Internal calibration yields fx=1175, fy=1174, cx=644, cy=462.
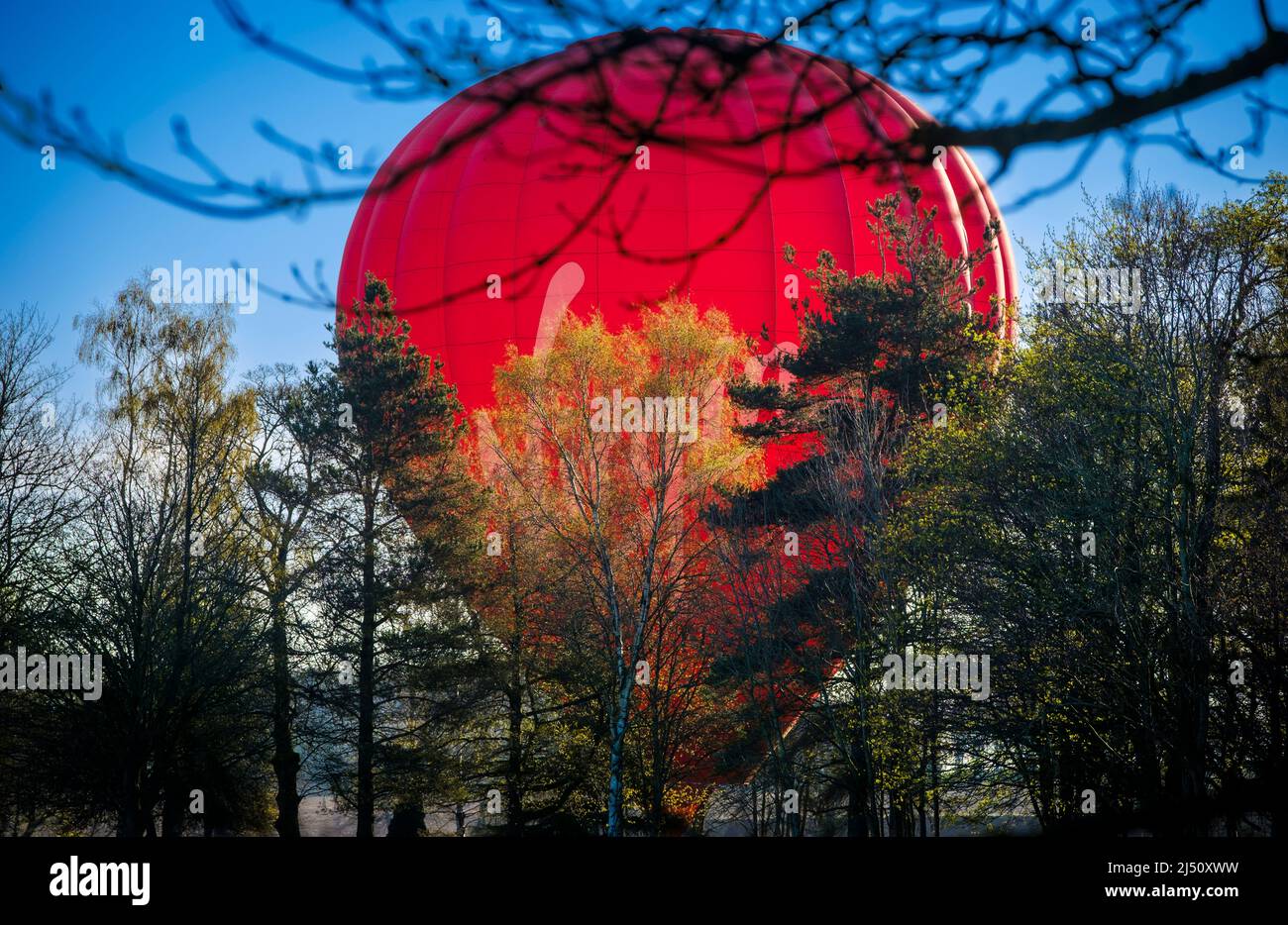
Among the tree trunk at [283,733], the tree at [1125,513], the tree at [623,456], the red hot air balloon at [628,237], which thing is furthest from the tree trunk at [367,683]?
the tree at [1125,513]

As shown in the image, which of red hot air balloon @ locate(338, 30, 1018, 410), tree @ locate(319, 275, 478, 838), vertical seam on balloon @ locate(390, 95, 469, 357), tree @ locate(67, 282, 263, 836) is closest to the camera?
tree @ locate(67, 282, 263, 836)

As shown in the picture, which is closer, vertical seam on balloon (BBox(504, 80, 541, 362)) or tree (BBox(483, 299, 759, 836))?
tree (BBox(483, 299, 759, 836))

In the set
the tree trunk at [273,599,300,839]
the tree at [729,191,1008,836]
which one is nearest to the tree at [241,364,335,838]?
the tree trunk at [273,599,300,839]

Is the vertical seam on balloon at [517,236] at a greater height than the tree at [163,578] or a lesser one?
greater

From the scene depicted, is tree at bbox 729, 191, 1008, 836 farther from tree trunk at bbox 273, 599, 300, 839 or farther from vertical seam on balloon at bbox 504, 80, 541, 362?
tree trunk at bbox 273, 599, 300, 839

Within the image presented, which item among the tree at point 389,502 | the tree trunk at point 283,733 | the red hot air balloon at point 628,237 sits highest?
the red hot air balloon at point 628,237

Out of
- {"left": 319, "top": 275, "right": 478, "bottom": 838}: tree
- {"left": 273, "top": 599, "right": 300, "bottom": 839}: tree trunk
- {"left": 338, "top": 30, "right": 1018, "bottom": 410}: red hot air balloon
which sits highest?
{"left": 338, "top": 30, "right": 1018, "bottom": 410}: red hot air balloon

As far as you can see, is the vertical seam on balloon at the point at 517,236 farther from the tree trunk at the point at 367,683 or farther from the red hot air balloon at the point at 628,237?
the tree trunk at the point at 367,683

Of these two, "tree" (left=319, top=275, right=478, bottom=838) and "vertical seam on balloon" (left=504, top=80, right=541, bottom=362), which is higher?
"vertical seam on balloon" (left=504, top=80, right=541, bottom=362)

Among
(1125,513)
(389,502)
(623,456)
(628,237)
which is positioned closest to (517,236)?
(628,237)

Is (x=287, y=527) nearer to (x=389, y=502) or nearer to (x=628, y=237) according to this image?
(x=389, y=502)

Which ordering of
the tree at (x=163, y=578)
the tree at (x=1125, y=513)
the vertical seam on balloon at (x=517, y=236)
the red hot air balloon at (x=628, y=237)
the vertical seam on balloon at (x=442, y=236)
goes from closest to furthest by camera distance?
the tree at (x=1125, y=513), the tree at (x=163, y=578), the red hot air balloon at (x=628, y=237), the vertical seam on balloon at (x=517, y=236), the vertical seam on balloon at (x=442, y=236)

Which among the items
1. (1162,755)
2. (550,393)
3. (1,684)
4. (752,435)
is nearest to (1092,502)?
(1162,755)

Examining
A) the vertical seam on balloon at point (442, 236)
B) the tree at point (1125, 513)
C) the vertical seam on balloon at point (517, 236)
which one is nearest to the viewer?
the tree at point (1125, 513)
